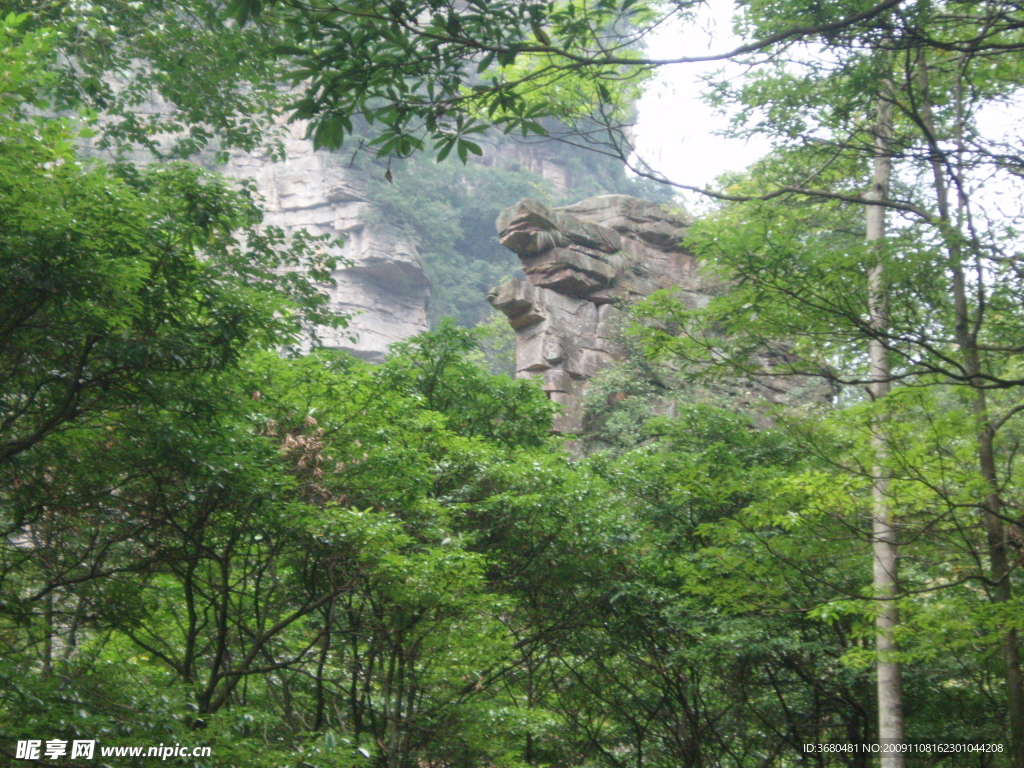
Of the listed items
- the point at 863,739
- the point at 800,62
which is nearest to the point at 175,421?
the point at 800,62

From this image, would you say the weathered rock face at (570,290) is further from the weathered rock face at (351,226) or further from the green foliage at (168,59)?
the weathered rock face at (351,226)

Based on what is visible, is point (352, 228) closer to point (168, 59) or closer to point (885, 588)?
point (168, 59)

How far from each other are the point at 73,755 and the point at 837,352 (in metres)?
5.13

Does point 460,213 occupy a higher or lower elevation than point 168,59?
higher

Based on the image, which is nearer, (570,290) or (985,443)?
(985,443)

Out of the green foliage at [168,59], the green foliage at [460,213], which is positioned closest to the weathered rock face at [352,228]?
the green foliage at [460,213]

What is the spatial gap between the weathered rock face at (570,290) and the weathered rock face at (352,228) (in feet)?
37.4

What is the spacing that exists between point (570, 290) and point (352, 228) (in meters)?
13.5

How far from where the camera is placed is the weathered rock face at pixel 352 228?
2995 centimetres

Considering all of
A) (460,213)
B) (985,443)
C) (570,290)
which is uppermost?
(460,213)

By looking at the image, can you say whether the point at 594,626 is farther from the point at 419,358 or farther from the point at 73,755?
the point at 73,755

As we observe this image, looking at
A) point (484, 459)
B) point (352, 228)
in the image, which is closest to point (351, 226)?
point (352, 228)

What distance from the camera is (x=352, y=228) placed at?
1185 inches

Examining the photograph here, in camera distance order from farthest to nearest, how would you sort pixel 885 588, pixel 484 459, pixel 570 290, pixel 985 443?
pixel 570 290, pixel 484 459, pixel 885 588, pixel 985 443
